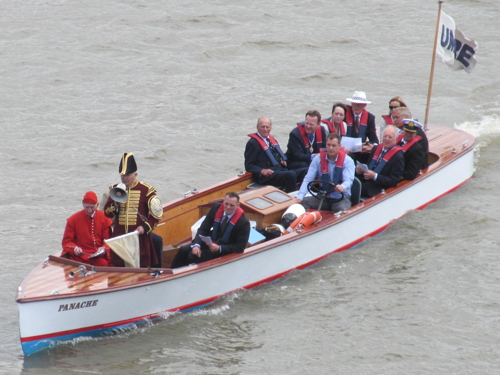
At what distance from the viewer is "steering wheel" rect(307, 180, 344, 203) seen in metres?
8.79

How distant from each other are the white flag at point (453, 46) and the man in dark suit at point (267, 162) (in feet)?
11.7

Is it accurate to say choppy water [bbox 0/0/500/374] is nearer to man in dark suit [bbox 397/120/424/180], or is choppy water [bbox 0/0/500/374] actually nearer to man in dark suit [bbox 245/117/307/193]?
man in dark suit [bbox 397/120/424/180]

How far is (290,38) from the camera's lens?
60.7 ft

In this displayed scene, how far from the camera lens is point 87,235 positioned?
7070 millimetres

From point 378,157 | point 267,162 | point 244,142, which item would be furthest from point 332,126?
point 244,142

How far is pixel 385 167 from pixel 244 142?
4.36m

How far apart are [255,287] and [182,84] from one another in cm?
853

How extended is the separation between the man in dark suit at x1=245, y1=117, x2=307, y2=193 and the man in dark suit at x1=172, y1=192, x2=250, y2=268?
6.16 ft

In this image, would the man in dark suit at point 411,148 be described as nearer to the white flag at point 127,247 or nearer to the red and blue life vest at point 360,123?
the red and blue life vest at point 360,123

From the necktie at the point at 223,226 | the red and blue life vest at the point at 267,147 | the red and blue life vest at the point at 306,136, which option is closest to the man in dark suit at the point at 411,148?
the red and blue life vest at the point at 306,136

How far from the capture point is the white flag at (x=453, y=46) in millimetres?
11438

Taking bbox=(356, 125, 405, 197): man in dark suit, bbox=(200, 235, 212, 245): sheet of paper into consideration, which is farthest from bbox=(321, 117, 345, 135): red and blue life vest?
bbox=(200, 235, 212, 245): sheet of paper

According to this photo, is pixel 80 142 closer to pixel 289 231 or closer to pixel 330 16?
pixel 289 231

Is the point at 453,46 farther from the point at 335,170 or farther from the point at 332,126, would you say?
the point at 335,170
